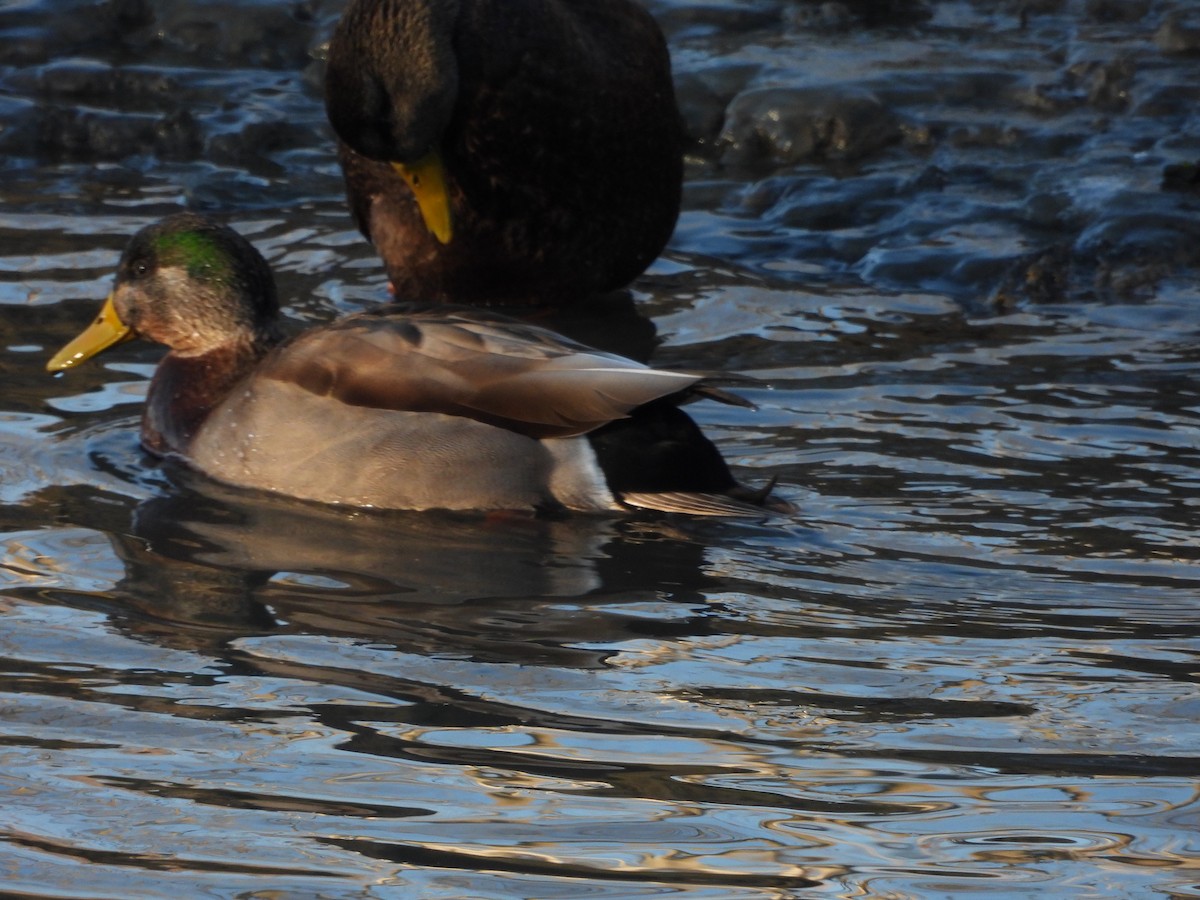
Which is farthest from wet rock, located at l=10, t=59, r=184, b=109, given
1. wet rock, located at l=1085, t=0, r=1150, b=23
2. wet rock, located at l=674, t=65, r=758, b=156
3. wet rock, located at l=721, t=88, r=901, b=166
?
wet rock, located at l=1085, t=0, r=1150, b=23

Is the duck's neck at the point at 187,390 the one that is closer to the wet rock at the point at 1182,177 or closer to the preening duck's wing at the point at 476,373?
the preening duck's wing at the point at 476,373

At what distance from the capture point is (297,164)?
9281 millimetres

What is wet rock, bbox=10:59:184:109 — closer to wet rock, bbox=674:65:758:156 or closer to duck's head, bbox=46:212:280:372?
wet rock, bbox=674:65:758:156

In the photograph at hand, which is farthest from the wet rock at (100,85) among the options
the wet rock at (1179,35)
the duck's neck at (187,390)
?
the wet rock at (1179,35)

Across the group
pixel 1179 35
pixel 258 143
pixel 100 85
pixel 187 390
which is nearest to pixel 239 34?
pixel 100 85

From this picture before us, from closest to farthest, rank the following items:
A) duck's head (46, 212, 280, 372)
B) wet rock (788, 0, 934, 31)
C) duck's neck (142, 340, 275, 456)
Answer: duck's neck (142, 340, 275, 456), duck's head (46, 212, 280, 372), wet rock (788, 0, 934, 31)

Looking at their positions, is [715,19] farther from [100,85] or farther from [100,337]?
[100,337]

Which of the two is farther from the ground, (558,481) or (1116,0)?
(1116,0)

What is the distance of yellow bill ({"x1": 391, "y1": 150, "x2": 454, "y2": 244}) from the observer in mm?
6734

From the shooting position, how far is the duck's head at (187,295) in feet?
19.1

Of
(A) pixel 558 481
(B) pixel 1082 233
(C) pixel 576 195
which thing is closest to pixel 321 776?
(A) pixel 558 481

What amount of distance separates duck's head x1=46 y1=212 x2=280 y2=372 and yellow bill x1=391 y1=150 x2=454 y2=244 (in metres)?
0.92

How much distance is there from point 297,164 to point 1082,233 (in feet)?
11.8

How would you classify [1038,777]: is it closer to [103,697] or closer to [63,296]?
[103,697]
